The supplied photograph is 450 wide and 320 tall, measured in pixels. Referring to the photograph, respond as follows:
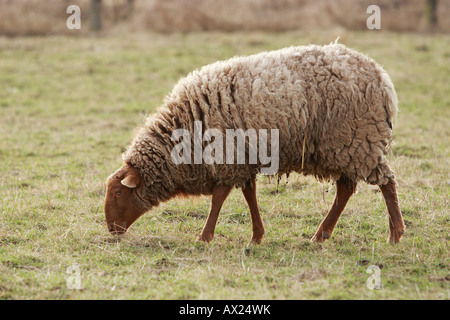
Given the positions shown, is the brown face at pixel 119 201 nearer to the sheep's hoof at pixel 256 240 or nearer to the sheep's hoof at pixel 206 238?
the sheep's hoof at pixel 206 238

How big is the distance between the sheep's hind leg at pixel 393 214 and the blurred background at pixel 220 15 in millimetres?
12514

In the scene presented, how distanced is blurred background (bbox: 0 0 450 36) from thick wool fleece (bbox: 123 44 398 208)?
12212 millimetres

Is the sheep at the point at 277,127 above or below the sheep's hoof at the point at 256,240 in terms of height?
above

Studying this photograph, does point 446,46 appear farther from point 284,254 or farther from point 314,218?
point 284,254

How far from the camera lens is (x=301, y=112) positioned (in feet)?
18.2

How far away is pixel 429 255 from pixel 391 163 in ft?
9.45

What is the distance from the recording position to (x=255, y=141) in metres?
Result: 5.54

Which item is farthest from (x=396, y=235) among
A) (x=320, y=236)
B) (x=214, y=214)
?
(x=214, y=214)

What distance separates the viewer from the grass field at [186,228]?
4.73 metres

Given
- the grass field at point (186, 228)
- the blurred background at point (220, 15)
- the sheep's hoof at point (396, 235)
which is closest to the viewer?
the grass field at point (186, 228)

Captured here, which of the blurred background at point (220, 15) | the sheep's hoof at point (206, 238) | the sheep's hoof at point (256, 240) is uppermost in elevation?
the blurred background at point (220, 15)

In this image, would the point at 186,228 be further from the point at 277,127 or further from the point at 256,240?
the point at 277,127

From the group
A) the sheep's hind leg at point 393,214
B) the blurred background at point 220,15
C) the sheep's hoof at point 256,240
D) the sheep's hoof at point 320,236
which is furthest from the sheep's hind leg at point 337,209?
the blurred background at point 220,15

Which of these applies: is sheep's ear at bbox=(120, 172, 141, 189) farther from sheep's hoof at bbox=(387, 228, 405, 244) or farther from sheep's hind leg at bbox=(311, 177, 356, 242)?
sheep's hoof at bbox=(387, 228, 405, 244)
